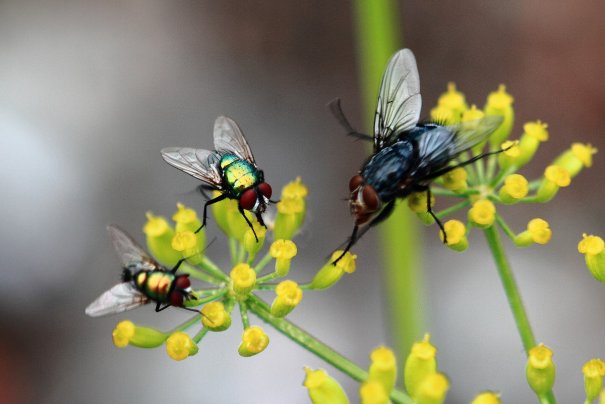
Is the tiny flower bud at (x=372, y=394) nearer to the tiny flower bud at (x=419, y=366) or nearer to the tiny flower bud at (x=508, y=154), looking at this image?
the tiny flower bud at (x=419, y=366)

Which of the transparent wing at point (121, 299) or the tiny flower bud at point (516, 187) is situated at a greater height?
the tiny flower bud at point (516, 187)

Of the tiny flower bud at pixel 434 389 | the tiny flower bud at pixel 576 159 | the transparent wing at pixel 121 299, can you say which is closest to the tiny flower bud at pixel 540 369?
the tiny flower bud at pixel 434 389

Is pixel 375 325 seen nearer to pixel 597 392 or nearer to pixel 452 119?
pixel 452 119

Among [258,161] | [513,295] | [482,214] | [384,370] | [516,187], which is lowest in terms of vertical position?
[384,370]

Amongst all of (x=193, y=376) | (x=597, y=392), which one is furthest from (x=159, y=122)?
(x=597, y=392)

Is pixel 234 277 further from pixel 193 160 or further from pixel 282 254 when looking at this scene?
pixel 193 160

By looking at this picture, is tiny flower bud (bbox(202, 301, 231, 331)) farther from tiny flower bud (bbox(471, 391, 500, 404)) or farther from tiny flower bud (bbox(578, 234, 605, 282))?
tiny flower bud (bbox(578, 234, 605, 282))

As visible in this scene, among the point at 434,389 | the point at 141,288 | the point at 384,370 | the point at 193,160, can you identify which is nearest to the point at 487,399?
the point at 434,389
